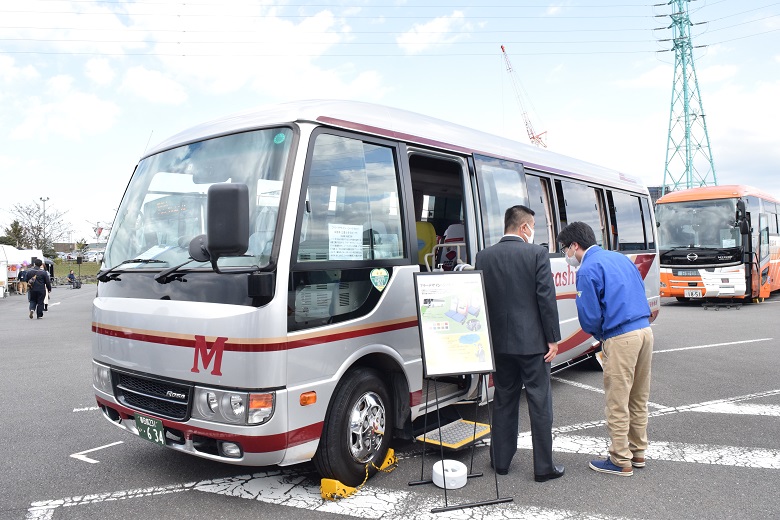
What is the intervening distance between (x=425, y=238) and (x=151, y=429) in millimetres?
3360

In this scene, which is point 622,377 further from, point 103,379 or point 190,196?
point 103,379

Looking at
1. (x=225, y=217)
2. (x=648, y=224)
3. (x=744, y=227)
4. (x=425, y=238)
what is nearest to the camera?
(x=225, y=217)

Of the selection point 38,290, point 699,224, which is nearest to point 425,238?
point 699,224

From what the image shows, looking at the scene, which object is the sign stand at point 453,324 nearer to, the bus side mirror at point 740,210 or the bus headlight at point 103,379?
the bus headlight at point 103,379

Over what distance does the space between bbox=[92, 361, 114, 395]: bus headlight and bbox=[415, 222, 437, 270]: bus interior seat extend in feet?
9.92

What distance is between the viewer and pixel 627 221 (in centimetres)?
869

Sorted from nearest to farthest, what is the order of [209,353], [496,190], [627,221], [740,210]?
[209,353] → [496,190] → [627,221] → [740,210]

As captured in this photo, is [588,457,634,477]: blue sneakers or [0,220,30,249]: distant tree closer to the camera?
[588,457,634,477]: blue sneakers

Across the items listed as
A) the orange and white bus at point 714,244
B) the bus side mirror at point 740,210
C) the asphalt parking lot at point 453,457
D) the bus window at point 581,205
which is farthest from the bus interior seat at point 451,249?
the bus side mirror at point 740,210

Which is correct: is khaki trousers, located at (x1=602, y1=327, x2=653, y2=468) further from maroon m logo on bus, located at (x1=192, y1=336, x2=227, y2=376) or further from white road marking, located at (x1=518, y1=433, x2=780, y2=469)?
maroon m logo on bus, located at (x1=192, y1=336, x2=227, y2=376)

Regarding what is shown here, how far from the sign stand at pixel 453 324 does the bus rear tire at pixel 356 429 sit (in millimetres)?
398

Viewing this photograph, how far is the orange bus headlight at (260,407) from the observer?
3387 mm

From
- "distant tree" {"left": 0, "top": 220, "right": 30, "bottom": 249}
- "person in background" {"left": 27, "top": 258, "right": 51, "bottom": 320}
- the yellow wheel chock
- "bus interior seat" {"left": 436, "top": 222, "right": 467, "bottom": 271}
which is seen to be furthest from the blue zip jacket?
"distant tree" {"left": 0, "top": 220, "right": 30, "bottom": 249}

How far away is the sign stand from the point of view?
403 centimetres
